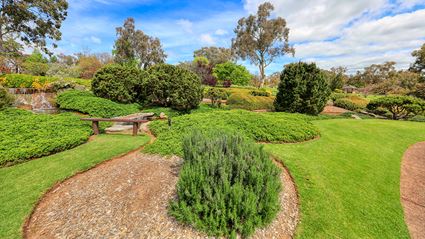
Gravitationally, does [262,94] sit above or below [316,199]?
above

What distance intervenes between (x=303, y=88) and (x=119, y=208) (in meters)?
10.9

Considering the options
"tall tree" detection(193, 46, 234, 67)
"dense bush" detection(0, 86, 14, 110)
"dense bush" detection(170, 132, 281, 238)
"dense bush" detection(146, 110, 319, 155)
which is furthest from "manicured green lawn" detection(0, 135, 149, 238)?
"tall tree" detection(193, 46, 234, 67)

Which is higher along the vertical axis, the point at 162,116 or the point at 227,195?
the point at 162,116

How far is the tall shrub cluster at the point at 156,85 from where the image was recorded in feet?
37.4

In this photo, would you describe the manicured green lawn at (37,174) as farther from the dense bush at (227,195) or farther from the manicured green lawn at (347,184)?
the manicured green lawn at (347,184)

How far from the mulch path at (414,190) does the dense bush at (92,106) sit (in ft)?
38.3

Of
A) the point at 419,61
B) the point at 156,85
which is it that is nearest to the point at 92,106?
the point at 156,85

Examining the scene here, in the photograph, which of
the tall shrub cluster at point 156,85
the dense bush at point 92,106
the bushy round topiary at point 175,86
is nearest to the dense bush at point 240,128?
the bushy round topiary at point 175,86

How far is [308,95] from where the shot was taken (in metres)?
11.3

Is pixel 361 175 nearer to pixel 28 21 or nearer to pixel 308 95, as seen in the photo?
pixel 308 95

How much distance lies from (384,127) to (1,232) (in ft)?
44.5

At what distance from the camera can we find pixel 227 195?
2.95 metres

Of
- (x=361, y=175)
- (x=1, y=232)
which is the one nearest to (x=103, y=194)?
(x=1, y=232)

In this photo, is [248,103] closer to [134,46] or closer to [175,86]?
[175,86]
